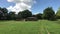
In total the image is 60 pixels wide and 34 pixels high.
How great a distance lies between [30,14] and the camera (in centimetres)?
12375

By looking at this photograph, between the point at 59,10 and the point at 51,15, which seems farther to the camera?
the point at 51,15

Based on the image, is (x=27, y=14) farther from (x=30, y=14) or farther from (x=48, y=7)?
(x=48, y=7)

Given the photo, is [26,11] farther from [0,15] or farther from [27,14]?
[0,15]

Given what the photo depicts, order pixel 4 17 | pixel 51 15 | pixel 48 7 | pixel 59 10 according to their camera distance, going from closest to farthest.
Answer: pixel 59 10, pixel 4 17, pixel 51 15, pixel 48 7

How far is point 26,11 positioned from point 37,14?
14.1 m

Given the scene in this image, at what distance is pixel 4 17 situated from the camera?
8919 cm

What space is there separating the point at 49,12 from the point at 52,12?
6.47 ft

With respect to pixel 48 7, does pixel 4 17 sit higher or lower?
lower

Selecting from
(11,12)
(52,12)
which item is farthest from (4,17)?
(52,12)

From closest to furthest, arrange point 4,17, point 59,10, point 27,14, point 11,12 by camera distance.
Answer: point 59,10 → point 4,17 → point 11,12 → point 27,14

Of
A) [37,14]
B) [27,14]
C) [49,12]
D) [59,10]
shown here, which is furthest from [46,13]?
[59,10]

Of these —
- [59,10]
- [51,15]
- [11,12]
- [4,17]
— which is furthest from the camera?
[11,12]

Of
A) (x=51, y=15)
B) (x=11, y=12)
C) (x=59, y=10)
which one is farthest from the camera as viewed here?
(x=11, y=12)

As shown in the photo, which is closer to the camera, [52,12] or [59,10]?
[59,10]
